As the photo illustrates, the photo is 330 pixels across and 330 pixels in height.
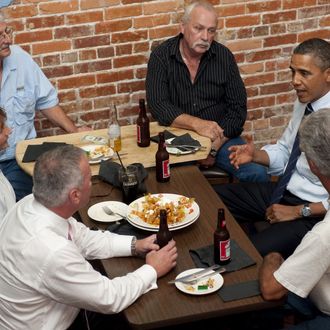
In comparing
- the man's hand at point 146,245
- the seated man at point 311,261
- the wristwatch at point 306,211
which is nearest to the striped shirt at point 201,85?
the wristwatch at point 306,211

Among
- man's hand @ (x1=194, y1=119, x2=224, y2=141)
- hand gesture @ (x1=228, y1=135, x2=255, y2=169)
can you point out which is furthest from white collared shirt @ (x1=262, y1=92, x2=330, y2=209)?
man's hand @ (x1=194, y1=119, x2=224, y2=141)

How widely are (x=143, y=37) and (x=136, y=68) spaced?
225 mm

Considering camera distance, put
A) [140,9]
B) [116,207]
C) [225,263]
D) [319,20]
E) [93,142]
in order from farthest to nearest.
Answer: [319,20], [140,9], [93,142], [116,207], [225,263]

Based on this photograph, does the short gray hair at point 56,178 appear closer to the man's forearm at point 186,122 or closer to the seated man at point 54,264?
the seated man at point 54,264

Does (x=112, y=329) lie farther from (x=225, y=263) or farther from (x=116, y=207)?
(x=225, y=263)

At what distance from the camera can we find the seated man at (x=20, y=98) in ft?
14.1

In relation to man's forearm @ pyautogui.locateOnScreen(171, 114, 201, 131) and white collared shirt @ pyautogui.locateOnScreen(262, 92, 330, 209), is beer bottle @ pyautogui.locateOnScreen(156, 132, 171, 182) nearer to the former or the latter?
man's forearm @ pyautogui.locateOnScreen(171, 114, 201, 131)

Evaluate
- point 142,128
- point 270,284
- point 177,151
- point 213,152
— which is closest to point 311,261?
point 270,284

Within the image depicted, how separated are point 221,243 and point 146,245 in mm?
324

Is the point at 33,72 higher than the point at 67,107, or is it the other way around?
the point at 33,72

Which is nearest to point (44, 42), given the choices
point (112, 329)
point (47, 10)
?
point (47, 10)

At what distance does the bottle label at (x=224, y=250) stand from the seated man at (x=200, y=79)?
1.64m

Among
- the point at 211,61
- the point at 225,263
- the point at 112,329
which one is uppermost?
the point at 211,61

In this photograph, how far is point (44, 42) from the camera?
186 inches
